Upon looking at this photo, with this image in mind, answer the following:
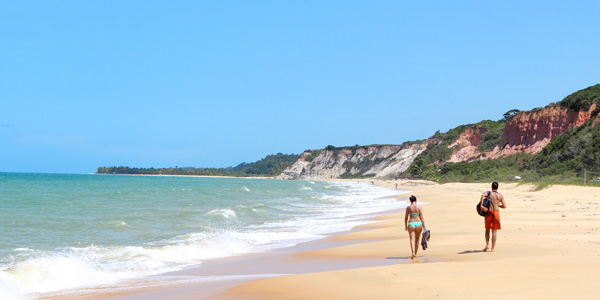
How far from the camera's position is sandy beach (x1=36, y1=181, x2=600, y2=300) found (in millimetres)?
6984

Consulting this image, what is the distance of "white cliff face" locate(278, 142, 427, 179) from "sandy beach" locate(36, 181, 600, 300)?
433 ft

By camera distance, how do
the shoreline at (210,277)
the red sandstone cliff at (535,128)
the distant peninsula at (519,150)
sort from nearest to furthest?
the shoreline at (210,277) < the distant peninsula at (519,150) < the red sandstone cliff at (535,128)

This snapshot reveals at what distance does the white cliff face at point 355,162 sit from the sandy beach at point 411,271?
13196cm

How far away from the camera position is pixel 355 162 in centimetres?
17575

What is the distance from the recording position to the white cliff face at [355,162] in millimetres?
148875

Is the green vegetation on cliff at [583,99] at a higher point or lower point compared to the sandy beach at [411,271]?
higher

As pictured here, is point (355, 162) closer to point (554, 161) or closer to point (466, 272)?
point (554, 161)

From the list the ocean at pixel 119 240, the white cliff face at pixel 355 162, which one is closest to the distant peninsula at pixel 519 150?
the white cliff face at pixel 355 162

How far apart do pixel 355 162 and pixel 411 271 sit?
16808 cm

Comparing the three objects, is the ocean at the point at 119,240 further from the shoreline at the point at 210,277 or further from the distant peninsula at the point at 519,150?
the distant peninsula at the point at 519,150

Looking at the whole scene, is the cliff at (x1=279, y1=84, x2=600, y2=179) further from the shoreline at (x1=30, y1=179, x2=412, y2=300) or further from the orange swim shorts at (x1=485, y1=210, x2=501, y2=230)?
the shoreline at (x1=30, y1=179, x2=412, y2=300)

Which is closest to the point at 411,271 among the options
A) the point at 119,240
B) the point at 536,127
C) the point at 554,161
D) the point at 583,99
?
the point at 119,240

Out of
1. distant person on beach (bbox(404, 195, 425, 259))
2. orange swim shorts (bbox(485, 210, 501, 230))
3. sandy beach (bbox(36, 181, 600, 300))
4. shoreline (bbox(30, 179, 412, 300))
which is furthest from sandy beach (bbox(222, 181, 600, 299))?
shoreline (bbox(30, 179, 412, 300))

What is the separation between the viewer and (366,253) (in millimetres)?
12219
